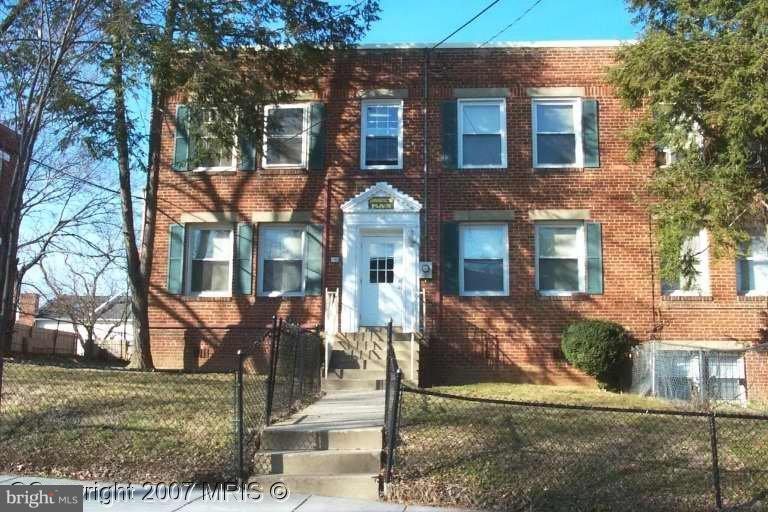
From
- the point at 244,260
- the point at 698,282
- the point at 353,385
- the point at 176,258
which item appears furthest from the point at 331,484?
the point at 698,282

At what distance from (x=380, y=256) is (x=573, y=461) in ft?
28.2

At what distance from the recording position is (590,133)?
49.7 feet

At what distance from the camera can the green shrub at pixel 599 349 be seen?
13.6m

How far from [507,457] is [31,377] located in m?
7.31

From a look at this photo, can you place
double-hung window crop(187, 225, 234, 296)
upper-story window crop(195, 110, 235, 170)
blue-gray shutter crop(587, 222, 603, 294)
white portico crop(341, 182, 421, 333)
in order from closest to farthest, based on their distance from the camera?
1. upper-story window crop(195, 110, 235, 170)
2. blue-gray shutter crop(587, 222, 603, 294)
3. white portico crop(341, 182, 421, 333)
4. double-hung window crop(187, 225, 234, 296)

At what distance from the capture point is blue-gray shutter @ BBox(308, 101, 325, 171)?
15.5 meters

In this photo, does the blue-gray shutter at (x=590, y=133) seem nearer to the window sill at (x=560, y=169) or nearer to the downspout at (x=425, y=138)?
the window sill at (x=560, y=169)

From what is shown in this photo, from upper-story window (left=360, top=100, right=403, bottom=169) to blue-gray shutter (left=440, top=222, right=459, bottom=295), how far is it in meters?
1.83

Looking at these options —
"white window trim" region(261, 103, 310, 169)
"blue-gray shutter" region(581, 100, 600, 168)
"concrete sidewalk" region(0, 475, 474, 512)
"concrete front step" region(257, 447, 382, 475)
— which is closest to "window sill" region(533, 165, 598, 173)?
"blue-gray shutter" region(581, 100, 600, 168)

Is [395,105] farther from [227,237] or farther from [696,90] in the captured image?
[696,90]

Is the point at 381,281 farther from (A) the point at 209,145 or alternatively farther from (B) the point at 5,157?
(B) the point at 5,157

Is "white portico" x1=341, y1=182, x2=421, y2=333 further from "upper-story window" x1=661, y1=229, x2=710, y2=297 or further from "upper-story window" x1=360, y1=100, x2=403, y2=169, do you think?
"upper-story window" x1=661, y1=229, x2=710, y2=297

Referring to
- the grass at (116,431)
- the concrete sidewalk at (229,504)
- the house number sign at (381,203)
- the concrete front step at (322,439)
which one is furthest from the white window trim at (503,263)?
the concrete sidewalk at (229,504)

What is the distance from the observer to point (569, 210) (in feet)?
49.1
